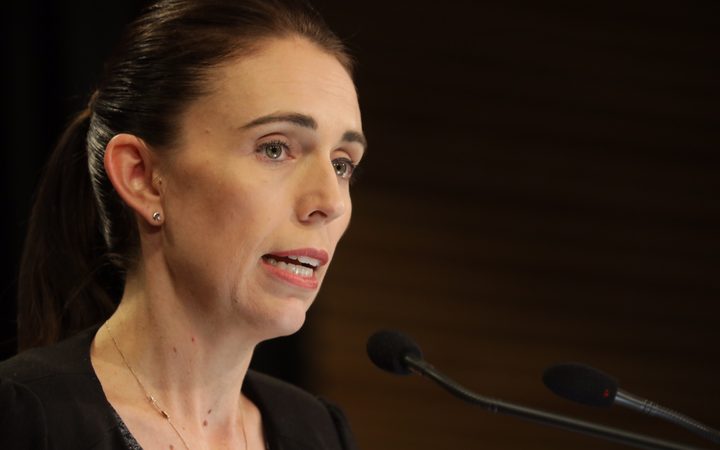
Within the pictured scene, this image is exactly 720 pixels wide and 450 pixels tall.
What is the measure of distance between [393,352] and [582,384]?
0.34 metres

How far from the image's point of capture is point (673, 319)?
4.65 metres

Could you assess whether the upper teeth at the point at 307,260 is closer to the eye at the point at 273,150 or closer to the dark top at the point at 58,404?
the eye at the point at 273,150

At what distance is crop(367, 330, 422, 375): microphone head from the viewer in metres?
2.08

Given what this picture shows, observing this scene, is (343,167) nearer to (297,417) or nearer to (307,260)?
(307,260)

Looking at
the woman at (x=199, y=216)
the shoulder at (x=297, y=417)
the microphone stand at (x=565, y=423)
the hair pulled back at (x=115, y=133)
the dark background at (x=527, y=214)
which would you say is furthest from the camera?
the dark background at (x=527, y=214)

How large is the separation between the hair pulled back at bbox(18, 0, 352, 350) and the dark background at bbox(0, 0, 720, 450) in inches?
72.6

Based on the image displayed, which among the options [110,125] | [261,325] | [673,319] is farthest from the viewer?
[673,319]

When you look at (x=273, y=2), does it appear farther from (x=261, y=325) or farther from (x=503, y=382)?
(x=503, y=382)

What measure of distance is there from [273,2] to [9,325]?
4.49 ft

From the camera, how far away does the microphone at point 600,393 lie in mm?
1882

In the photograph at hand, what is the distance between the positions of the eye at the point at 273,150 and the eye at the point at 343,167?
0.43 feet

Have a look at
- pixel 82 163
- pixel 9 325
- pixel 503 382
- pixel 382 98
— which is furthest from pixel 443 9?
pixel 82 163

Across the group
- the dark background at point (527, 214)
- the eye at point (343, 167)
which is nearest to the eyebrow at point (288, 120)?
the eye at point (343, 167)

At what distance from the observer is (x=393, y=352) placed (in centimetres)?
208
